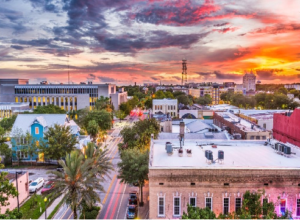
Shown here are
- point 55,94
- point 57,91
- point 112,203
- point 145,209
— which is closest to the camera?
point 145,209

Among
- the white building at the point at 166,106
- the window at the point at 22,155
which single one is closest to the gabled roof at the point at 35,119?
the window at the point at 22,155

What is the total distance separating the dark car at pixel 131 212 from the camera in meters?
29.3

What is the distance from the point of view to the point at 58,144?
4456 centimetres

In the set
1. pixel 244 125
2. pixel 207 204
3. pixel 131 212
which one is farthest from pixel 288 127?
pixel 131 212

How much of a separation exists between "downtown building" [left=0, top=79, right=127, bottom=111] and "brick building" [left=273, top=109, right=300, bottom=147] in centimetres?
8985

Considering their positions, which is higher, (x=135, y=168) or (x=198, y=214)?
(x=198, y=214)

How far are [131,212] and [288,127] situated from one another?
28.2 m

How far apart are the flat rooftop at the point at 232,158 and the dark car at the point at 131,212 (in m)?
7.16

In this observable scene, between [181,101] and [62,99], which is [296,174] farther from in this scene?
[181,101]

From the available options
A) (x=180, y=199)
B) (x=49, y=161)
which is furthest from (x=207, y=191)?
(x=49, y=161)

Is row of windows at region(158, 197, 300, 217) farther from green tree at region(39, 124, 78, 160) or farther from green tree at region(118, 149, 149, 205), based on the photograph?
green tree at region(39, 124, 78, 160)

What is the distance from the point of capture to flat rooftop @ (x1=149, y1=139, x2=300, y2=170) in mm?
24562

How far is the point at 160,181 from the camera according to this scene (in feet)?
79.3

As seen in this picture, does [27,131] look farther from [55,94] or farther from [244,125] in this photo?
[55,94]
